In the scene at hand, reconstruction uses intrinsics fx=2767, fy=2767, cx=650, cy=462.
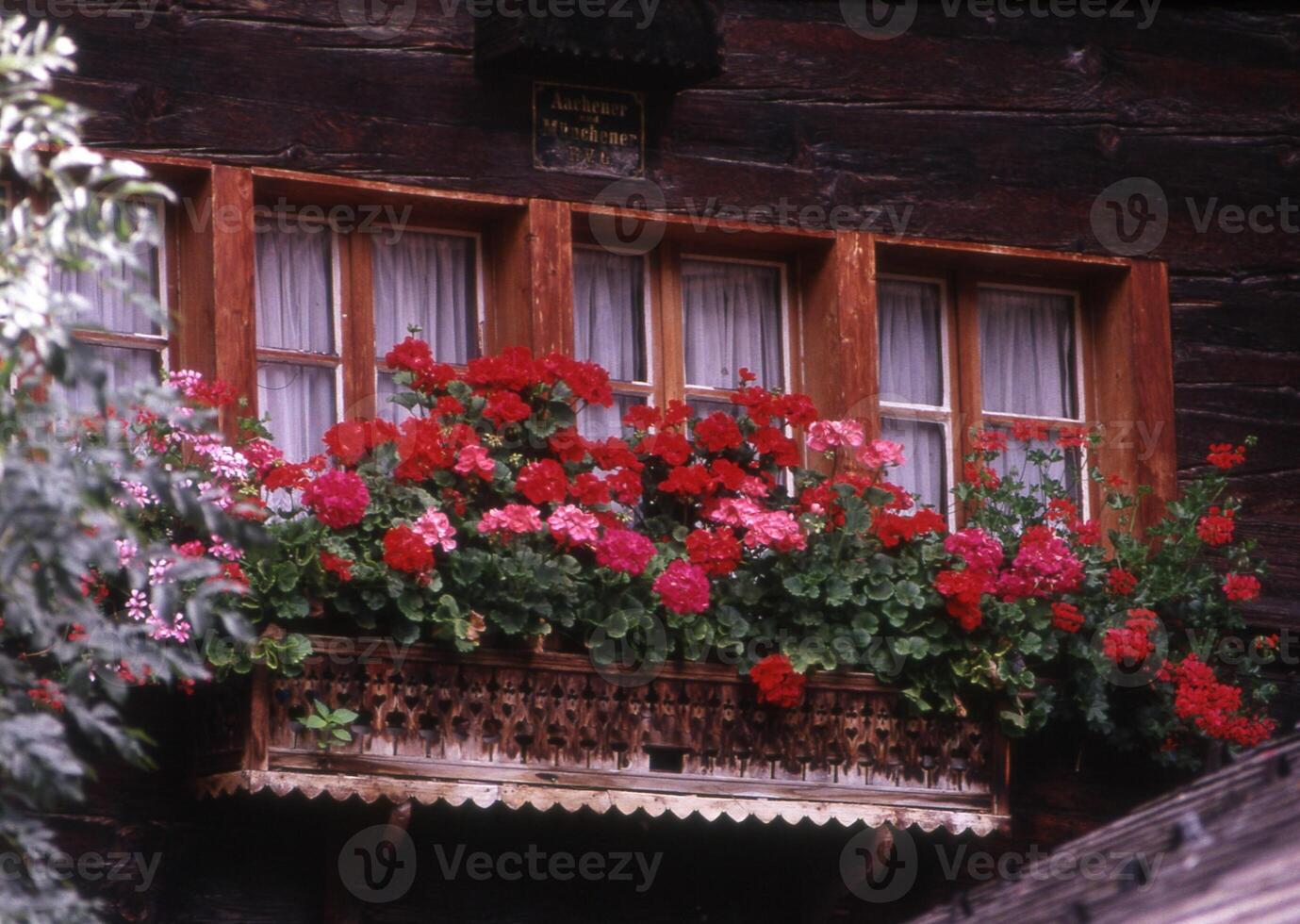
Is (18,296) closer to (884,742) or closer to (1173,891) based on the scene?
(1173,891)

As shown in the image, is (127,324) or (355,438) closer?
(355,438)

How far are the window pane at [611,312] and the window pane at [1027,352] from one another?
119 cm

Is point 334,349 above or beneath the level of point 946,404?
above

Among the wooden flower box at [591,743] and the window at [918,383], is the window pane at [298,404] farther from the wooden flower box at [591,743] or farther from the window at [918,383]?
the window at [918,383]

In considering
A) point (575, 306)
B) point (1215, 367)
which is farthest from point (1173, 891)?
point (1215, 367)

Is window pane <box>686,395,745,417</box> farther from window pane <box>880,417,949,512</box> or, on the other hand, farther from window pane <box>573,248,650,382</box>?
window pane <box>880,417,949,512</box>

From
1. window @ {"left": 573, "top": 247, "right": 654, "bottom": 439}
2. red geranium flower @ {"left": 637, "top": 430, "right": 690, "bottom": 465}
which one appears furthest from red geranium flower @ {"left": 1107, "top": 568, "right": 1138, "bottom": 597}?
window @ {"left": 573, "top": 247, "right": 654, "bottom": 439}

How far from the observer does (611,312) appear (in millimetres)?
8531

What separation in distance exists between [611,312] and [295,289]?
3.34ft

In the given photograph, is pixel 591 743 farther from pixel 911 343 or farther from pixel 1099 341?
pixel 1099 341

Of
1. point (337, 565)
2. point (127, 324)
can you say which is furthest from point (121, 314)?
point (337, 565)

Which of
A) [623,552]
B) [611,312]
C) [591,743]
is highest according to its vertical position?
[611,312]

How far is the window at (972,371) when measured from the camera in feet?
29.0

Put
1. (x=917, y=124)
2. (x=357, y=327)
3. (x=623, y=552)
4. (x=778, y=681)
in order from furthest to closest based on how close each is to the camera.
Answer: (x=917, y=124) < (x=357, y=327) < (x=778, y=681) < (x=623, y=552)
